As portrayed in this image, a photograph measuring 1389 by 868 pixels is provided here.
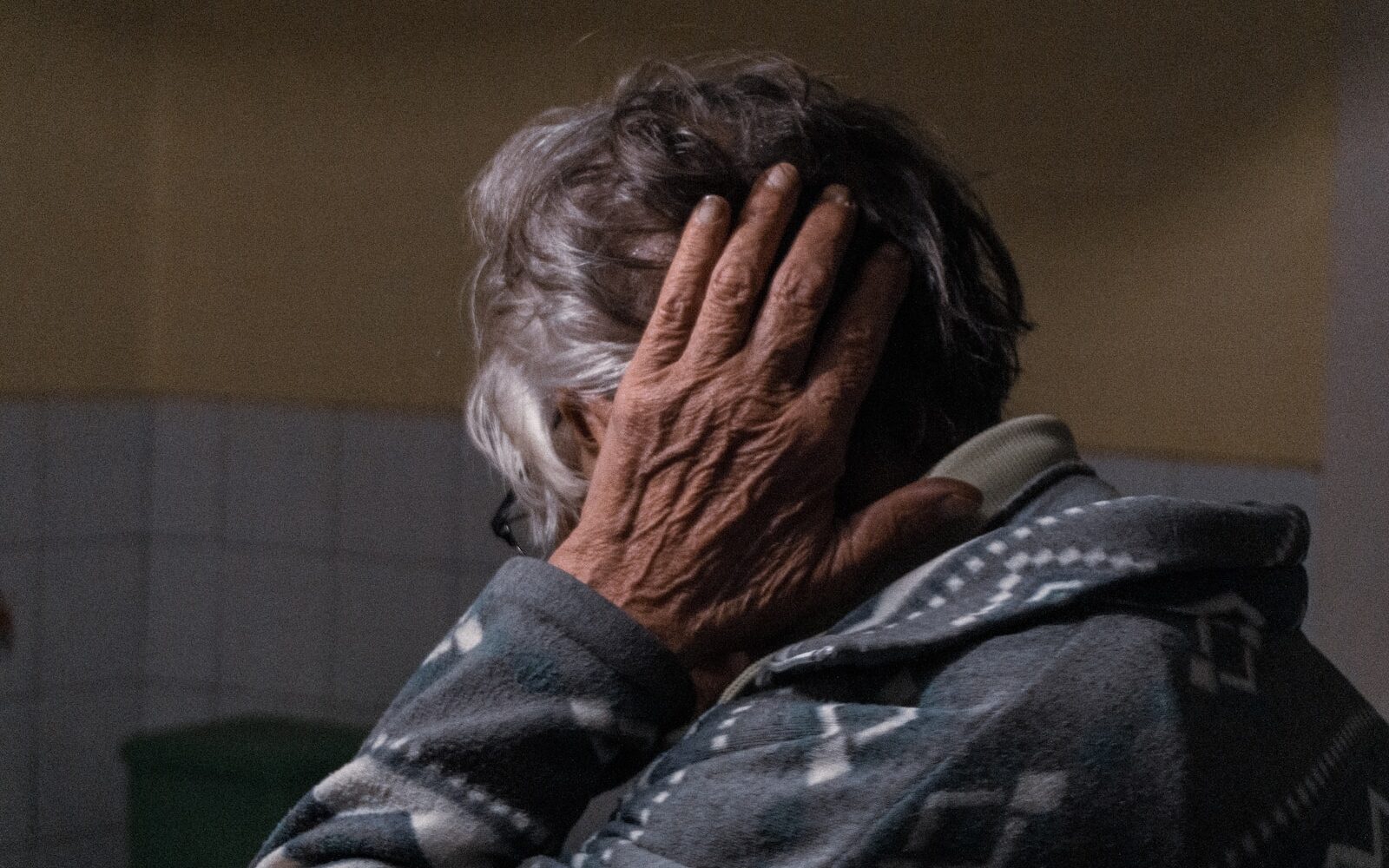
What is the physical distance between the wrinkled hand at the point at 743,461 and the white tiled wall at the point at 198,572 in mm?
1678

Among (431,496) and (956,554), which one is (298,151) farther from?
(956,554)

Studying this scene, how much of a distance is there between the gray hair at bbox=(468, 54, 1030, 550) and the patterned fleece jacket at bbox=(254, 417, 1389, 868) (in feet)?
0.42

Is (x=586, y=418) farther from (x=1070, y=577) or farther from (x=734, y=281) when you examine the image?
(x=1070, y=577)

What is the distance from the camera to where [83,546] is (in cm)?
287

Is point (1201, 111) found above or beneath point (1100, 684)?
above

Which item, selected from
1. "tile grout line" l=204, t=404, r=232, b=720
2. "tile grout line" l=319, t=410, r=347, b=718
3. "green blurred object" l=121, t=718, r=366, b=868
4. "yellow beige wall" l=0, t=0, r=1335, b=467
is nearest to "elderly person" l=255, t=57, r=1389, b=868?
"yellow beige wall" l=0, t=0, r=1335, b=467

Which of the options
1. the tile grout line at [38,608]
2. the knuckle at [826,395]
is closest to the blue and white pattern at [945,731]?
the knuckle at [826,395]

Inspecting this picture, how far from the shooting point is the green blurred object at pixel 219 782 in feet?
8.02

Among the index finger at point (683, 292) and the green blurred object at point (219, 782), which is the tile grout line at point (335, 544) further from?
the index finger at point (683, 292)

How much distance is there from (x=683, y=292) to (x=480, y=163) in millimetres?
1821

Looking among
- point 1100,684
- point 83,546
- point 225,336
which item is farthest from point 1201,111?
point 83,546

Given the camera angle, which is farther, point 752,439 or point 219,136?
point 219,136

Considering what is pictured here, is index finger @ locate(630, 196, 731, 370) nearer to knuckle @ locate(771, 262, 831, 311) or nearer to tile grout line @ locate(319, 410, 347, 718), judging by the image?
knuckle @ locate(771, 262, 831, 311)

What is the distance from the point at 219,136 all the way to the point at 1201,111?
1.73 meters
